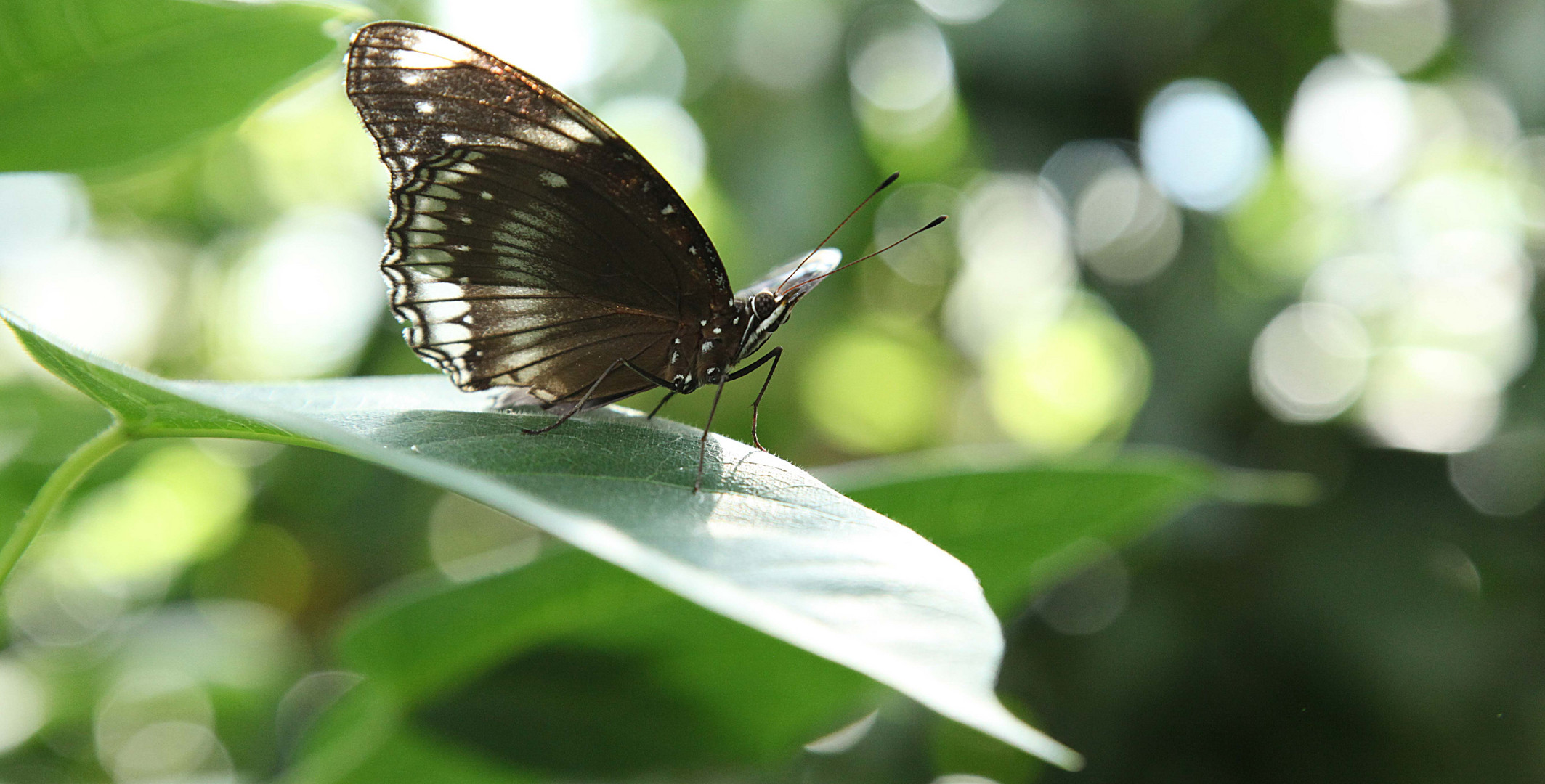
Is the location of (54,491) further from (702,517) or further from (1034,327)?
(1034,327)

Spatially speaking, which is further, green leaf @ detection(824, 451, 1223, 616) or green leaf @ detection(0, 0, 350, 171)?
green leaf @ detection(824, 451, 1223, 616)

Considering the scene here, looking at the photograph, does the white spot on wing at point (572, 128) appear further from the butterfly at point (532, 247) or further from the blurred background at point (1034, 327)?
the blurred background at point (1034, 327)

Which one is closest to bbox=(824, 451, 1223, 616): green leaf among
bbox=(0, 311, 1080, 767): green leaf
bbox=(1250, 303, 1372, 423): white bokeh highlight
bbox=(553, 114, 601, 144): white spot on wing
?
bbox=(0, 311, 1080, 767): green leaf

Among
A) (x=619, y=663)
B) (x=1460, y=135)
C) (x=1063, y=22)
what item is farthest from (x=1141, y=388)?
(x=619, y=663)

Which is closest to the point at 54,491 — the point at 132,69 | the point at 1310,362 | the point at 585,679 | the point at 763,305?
the point at 132,69

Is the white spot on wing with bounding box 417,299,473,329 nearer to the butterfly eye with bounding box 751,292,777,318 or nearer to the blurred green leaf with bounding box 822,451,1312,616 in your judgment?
the butterfly eye with bounding box 751,292,777,318

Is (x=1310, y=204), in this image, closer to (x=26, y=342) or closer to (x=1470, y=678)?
(x=1470, y=678)
